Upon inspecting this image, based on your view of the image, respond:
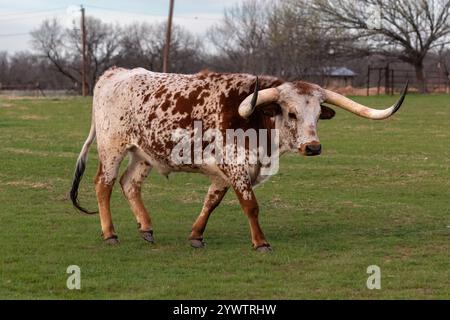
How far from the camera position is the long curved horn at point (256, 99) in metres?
8.90

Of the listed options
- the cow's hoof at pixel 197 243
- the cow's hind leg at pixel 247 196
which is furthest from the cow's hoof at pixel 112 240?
the cow's hind leg at pixel 247 196

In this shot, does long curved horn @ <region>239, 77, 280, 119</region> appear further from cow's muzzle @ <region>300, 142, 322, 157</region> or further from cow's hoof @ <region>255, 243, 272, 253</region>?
cow's hoof @ <region>255, 243, 272, 253</region>

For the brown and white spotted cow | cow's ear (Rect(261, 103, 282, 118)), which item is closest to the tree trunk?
the brown and white spotted cow

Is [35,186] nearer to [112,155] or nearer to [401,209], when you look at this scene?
[112,155]

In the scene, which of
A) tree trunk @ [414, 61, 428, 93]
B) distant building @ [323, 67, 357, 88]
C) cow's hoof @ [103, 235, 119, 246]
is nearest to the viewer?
cow's hoof @ [103, 235, 119, 246]

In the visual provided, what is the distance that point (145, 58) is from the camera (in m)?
88.8

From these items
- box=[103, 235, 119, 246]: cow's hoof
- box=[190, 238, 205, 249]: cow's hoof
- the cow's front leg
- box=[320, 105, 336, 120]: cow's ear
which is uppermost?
box=[320, 105, 336, 120]: cow's ear

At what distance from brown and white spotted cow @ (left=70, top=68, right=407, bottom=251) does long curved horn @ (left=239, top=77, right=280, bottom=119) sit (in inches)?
0.4

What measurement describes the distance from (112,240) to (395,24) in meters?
53.1

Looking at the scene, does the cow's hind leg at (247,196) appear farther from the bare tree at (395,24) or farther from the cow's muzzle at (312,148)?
the bare tree at (395,24)

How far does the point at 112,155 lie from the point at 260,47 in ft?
170

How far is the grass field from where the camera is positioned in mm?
7496

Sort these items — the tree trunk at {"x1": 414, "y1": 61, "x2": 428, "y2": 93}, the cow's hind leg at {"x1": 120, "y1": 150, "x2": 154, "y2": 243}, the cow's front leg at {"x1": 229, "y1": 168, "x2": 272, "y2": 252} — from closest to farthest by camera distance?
the cow's front leg at {"x1": 229, "y1": 168, "x2": 272, "y2": 252} < the cow's hind leg at {"x1": 120, "y1": 150, "x2": 154, "y2": 243} < the tree trunk at {"x1": 414, "y1": 61, "x2": 428, "y2": 93}

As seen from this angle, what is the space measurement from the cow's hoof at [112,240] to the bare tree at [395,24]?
51028 millimetres
